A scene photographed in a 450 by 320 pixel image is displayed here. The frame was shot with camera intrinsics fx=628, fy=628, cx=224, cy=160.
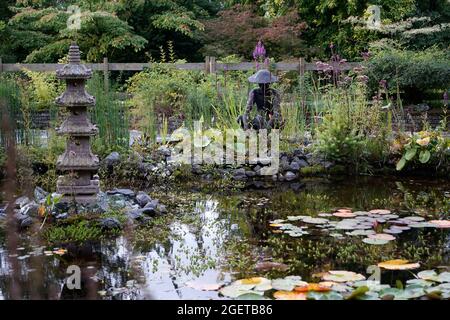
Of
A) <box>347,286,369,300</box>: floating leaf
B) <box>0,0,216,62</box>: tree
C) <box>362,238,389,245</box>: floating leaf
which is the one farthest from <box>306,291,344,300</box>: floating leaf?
<box>0,0,216,62</box>: tree

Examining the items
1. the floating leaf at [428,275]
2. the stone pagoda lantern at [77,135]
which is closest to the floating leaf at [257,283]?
the floating leaf at [428,275]

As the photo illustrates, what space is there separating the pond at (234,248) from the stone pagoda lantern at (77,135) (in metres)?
0.80

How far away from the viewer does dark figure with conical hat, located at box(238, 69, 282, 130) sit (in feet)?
25.3

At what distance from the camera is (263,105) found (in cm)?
788

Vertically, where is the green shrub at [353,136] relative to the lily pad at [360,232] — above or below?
above

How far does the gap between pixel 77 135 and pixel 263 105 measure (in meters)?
2.94

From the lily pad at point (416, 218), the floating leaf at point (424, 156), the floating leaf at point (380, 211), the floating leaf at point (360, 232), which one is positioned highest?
the floating leaf at point (424, 156)

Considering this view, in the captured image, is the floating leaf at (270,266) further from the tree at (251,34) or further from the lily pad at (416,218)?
the tree at (251,34)

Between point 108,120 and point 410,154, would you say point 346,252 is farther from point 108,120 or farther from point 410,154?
point 108,120

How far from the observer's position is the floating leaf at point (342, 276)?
3.62 metres

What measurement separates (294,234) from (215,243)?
61cm

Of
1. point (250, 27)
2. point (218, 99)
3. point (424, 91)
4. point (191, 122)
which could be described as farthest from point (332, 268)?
point (250, 27)
